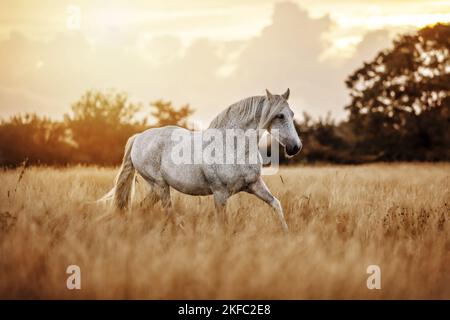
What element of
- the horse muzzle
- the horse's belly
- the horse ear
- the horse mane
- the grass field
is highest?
the horse ear

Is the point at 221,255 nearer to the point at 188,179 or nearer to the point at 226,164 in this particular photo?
the point at 226,164

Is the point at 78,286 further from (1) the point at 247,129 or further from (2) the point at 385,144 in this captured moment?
(2) the point at 385,144

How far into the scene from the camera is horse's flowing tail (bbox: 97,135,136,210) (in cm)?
654

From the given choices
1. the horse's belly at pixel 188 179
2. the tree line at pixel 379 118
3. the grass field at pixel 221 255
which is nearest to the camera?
the grass field at pixel 221 255

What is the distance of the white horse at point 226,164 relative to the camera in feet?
17.3

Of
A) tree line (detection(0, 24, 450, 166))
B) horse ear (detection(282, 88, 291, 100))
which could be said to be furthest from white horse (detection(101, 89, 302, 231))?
tree line (detection(0, 24, 450, 166))

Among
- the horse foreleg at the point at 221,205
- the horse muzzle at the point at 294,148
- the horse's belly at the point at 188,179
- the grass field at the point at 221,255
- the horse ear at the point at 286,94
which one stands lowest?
the grass field at the point at 221,255

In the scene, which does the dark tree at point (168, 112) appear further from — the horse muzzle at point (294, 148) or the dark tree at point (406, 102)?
the horse muzzle at point (294, 148)

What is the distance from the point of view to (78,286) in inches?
141

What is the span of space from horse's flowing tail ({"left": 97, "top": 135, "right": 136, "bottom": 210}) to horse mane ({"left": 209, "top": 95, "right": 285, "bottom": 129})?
1.66m

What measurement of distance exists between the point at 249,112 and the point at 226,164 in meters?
0.64

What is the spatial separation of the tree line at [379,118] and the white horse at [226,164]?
604 inches

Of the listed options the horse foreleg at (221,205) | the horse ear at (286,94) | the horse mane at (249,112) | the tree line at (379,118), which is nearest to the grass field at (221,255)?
the horse foreleg at (221,205)

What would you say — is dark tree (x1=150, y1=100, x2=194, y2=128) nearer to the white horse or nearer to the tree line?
the tree line
